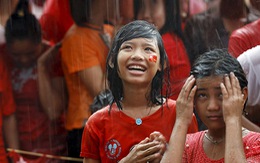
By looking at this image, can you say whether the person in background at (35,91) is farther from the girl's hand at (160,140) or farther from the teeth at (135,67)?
the girl's hand at (160,140)

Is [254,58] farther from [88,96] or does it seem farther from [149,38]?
[88,96]

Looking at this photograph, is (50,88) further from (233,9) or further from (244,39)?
(244,39)

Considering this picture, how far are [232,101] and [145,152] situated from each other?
18.3 inches

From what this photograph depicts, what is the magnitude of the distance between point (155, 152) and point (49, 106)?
5.99 feet

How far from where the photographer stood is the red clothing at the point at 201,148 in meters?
3.48

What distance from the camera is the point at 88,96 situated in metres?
5.03

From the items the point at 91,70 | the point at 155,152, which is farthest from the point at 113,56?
the point at 91,70

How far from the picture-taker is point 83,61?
509 cm

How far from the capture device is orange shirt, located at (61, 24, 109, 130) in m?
5.01

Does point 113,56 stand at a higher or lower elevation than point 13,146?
higher

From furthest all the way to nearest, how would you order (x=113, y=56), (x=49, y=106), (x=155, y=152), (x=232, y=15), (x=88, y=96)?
(x=49, y=106)
(x=88, y=96)
(x=232, y=15)
(x=113, y=56)
(x=155, y=152)

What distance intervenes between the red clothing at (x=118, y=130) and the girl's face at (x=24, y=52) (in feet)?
5.03

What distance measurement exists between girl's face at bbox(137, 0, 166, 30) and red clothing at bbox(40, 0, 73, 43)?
32.0 inches

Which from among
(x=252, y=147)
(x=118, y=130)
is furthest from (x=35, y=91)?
(x=252, y=147)
